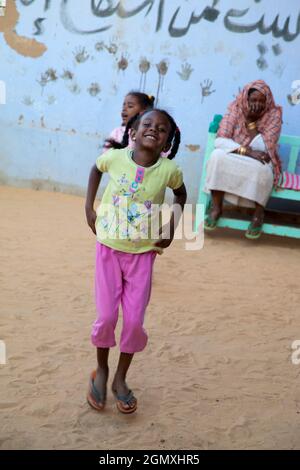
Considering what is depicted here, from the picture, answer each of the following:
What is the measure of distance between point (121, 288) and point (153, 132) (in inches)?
25.7

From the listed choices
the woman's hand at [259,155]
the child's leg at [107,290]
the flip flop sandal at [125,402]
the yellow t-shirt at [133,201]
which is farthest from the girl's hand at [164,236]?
the woman's hand at [259,155]

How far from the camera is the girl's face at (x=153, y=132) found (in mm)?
2320

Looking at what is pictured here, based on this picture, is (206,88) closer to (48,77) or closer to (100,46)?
(100,46)

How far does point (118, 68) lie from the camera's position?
6.13 meters

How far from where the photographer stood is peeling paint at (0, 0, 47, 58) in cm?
620

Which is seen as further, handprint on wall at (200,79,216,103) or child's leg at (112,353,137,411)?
handprint on wall at (200,79,216,103)

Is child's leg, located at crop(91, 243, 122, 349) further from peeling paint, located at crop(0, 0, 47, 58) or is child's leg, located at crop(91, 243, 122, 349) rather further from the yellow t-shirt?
peeling paint, located at crop(0, 0, 47, 58)

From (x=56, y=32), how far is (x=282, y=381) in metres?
4.70

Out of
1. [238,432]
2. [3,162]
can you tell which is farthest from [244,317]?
[3,162]

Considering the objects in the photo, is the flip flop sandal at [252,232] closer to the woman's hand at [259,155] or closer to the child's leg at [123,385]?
the woman's hand at [259,155]

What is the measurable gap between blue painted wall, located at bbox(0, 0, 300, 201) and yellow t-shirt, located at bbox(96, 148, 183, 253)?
3.78 metres

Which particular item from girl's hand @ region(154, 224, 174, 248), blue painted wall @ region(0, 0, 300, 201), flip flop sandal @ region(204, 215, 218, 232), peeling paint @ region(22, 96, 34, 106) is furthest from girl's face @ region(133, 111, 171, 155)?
peeling paint @ region(22, 96, 34, 106)

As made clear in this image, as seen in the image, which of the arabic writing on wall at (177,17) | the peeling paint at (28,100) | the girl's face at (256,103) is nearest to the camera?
the girl's face at (256,103)
